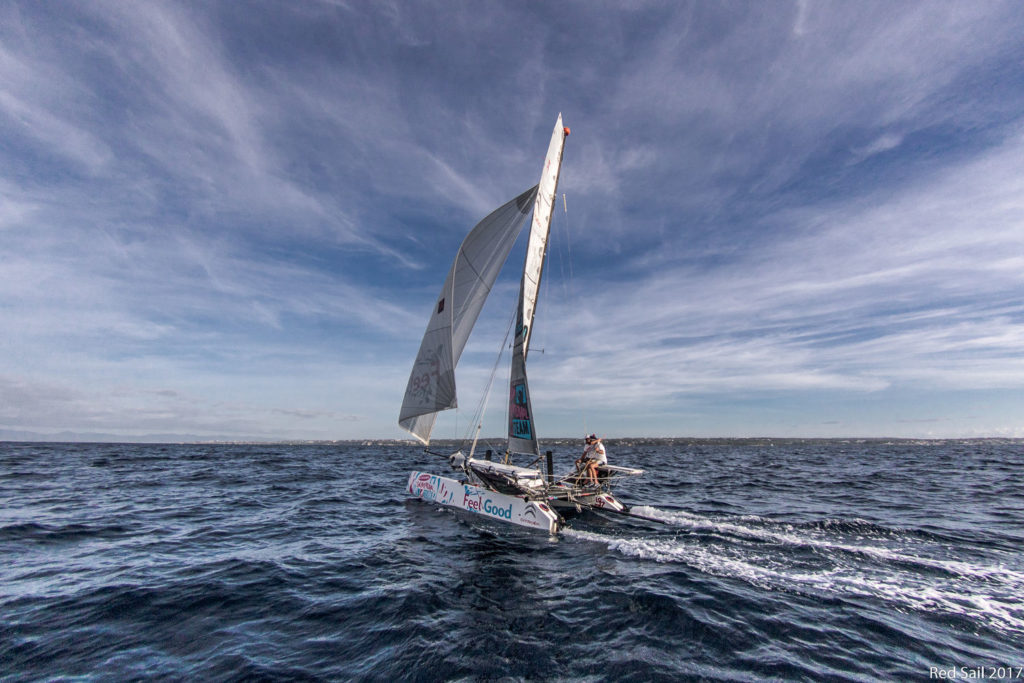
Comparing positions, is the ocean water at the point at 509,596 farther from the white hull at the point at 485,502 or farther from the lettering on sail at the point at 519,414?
the lettering on sail at the point at 519,414

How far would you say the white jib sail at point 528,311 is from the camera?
14344mm

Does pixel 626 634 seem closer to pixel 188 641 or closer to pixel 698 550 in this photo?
pixel 698 550

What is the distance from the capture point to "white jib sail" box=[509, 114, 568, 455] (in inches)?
565

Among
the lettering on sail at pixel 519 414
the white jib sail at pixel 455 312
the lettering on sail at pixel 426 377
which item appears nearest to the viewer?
the lettering on sail at pixel 519 414

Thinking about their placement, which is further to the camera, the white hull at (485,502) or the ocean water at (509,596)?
the white hull at (485,502)

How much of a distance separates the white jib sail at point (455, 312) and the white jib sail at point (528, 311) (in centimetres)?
103

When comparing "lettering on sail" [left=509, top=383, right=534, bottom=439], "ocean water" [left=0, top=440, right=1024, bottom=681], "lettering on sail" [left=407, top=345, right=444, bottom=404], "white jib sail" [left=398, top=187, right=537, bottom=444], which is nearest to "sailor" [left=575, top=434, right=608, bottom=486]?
"ocean water" [left=0, top=440, right=1024, bottom=681]

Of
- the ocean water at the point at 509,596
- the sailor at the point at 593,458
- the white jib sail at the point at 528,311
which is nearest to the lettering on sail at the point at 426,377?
the white jib sail at the point at 528,311

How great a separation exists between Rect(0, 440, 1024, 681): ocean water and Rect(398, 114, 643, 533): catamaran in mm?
867

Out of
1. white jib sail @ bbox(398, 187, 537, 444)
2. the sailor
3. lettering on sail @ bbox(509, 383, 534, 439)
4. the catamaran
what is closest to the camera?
the catamaran

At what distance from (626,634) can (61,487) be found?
2755 centimetres

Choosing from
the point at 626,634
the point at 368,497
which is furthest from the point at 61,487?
the point at 626,634

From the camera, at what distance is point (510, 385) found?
1527cm

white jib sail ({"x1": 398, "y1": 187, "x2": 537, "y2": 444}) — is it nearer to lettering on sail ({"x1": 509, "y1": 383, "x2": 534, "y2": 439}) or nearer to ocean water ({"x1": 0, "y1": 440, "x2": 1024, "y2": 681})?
lettering on sail ({"x1": 509, "y1": 383, "x2": 534, "y2": 439})
